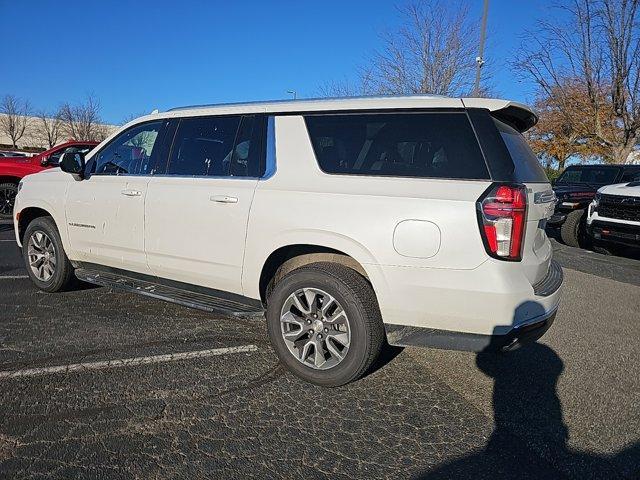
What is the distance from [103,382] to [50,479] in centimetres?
91

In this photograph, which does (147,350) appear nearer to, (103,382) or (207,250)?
(103,382)

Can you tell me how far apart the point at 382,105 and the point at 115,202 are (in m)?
2.55

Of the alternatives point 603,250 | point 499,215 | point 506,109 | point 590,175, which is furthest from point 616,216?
point 499,215

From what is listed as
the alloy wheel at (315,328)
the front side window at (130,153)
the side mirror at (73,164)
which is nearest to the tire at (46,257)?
the side mirror at (73,164)

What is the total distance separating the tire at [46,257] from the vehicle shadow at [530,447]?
4093mm

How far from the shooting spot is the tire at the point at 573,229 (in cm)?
941

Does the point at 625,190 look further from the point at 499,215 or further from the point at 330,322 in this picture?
the point at 330,322

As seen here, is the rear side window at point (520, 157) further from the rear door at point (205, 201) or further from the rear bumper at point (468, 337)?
the rear door at point (205, 201)

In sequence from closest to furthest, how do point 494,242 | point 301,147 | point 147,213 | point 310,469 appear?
point 310,469, point 494,242, point 301,147, point 147,213

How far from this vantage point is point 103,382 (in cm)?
292

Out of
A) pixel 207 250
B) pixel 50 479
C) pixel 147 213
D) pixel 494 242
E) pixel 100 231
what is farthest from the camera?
pixel 100 231

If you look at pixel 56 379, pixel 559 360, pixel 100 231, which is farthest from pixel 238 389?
pixel 559 360

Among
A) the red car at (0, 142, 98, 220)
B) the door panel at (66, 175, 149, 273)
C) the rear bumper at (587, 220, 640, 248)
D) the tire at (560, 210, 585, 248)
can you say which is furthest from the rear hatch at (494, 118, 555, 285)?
the red car at (0, 142, 98, 220)

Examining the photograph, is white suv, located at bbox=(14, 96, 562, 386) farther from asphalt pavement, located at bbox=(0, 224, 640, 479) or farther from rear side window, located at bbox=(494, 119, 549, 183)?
asphalt pavement, located at bbox=(0, 224, 640, 479)
